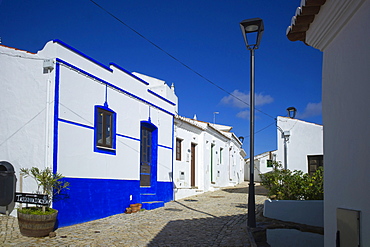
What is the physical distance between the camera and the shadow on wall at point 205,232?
777cm

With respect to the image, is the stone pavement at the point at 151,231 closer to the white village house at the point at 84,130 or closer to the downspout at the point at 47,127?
the white village house at the point at 84,130

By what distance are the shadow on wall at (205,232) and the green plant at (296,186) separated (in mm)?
1328

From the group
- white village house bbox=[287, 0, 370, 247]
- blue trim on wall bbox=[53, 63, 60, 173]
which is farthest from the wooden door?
white village house bbox=[287, 0, 370, 247]

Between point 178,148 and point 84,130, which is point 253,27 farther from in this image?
point 178,148

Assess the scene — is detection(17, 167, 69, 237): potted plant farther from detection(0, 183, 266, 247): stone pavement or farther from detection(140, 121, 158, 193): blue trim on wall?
detection(140, 121, 158, 193): blue trim on wall

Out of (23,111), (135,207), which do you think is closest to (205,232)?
(135,207)

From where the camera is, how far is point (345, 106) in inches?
126

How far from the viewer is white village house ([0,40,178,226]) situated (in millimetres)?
9266

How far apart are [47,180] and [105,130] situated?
10.6 feet

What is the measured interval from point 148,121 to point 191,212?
402 cm

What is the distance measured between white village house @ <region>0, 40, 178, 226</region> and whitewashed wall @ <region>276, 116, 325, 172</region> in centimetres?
701

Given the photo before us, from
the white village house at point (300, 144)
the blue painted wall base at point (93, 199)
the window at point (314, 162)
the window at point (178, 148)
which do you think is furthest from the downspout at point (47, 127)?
the window at point (314, 162)

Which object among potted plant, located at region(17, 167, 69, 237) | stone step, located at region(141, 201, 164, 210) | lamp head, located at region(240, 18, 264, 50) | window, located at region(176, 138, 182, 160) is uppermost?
lamp head, located at region(240, 18, 264, 50)

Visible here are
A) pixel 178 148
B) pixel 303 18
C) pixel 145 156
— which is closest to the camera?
pixel 303 18
